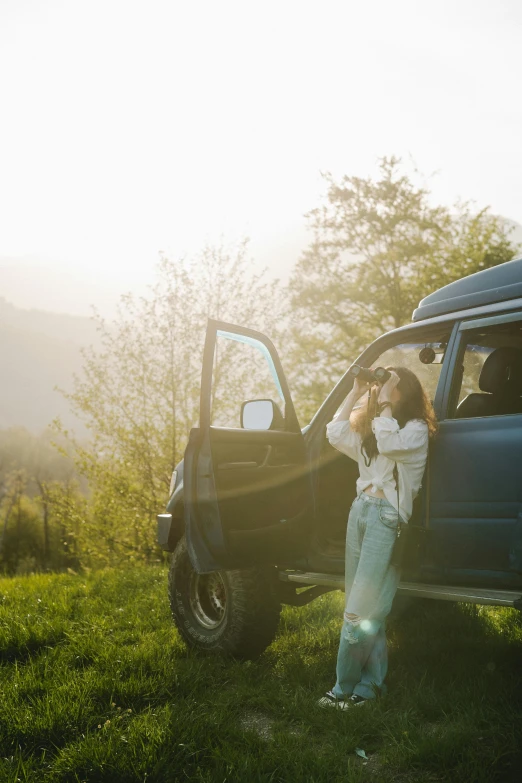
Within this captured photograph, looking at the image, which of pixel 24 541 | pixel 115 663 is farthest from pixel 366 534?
pixel 24 541

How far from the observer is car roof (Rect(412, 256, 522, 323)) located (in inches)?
151

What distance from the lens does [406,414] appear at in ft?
12.9

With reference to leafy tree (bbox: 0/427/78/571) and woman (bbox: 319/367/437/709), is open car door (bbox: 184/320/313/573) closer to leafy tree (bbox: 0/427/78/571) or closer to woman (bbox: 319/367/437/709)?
woman (bbox: 319/367/437/709)

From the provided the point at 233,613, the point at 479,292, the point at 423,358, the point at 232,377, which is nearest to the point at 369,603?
the point at 233,613

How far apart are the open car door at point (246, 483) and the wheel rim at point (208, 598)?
61 cm

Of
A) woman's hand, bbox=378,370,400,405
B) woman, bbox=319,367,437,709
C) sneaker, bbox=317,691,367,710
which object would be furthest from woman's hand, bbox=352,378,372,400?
sneaker, bbox=317,691,367,710

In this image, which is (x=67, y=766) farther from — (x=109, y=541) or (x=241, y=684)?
(x=109, y=541)

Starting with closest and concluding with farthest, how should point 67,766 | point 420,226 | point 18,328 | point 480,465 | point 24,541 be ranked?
point 67,766 → point 480,465 → point 420,226 → point 24,541 → point 18,328

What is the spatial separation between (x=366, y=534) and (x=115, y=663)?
175 centimetres

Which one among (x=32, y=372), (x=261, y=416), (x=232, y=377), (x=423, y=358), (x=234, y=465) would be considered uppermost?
(x=32, y=372)

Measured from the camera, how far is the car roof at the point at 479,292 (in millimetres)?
3837

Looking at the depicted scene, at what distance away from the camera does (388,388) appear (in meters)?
4.03

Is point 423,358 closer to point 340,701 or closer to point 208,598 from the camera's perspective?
point 340,701

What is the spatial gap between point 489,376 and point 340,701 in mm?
1934
